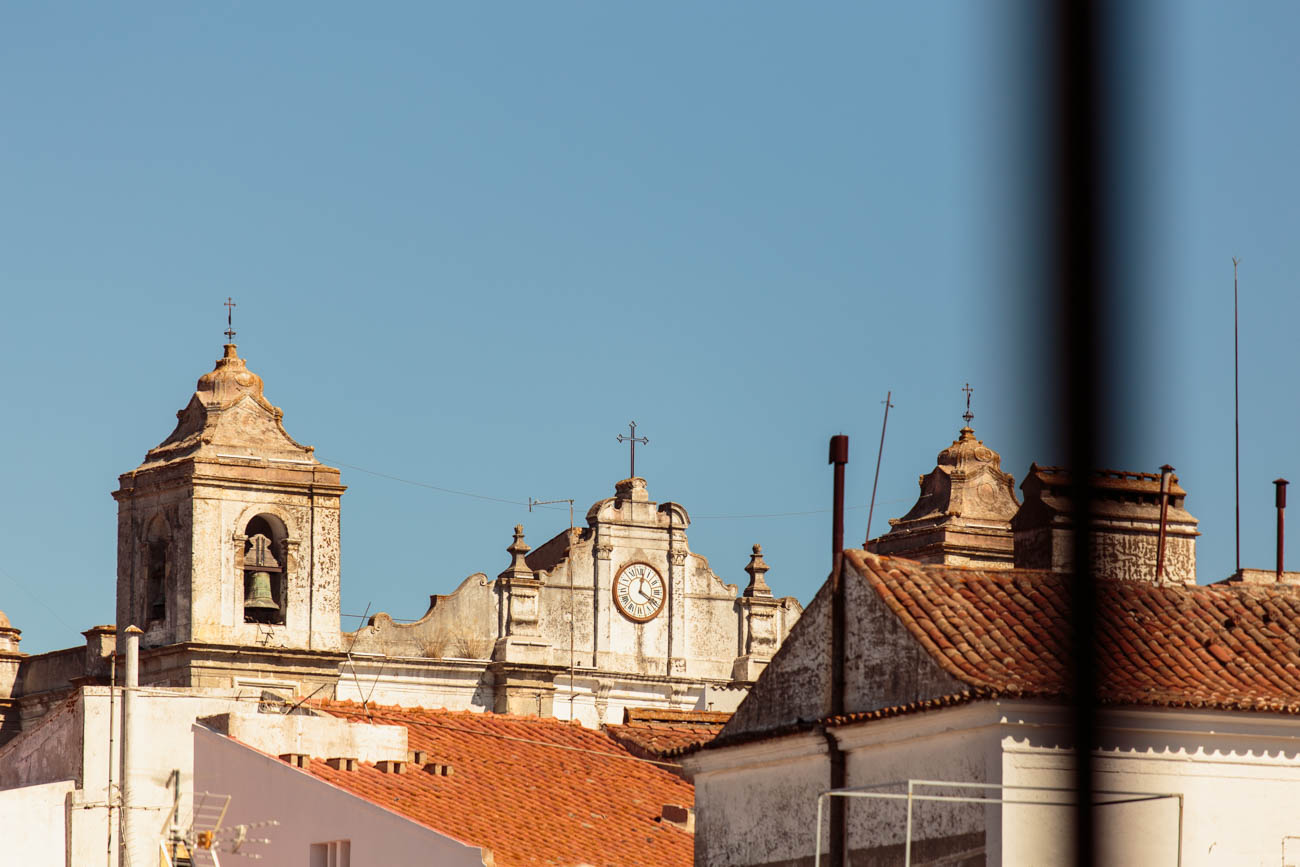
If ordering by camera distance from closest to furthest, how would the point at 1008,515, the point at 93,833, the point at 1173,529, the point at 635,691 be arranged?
the point at 1173,529
the point at 93,833
the point at 1008,515
the point at 635,691

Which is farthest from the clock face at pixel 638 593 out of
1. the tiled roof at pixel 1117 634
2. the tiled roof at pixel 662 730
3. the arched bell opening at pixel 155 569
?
the tiled roof at pixel 1117 634

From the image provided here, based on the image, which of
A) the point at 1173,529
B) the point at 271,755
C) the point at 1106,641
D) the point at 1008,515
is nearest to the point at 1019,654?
the point at 1106,641

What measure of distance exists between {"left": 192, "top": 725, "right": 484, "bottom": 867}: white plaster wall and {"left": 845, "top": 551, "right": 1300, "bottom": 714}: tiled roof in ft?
15.2

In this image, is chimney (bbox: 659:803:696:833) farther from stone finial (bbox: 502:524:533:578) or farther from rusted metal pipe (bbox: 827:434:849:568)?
stone finial (bbox: 502:524:533:578)

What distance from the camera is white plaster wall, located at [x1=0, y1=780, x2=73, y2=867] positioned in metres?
29.8

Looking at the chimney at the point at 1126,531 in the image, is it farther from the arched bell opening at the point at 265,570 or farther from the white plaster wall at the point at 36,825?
the arched bell opening at the point at 265,570

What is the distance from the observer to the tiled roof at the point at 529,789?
88.2ft

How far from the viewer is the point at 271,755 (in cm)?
2753

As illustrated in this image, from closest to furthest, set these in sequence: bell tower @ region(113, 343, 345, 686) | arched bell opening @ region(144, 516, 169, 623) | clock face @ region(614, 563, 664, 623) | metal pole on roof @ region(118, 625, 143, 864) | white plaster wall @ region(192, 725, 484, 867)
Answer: white plaster wall @ region(192, 725, 484, 867)
metal pole on roof @ region(118, 625, 143, 864)
bell tower @ region(113, 343, 345, 686)
arched bell opening @ region(144, 516, 169, 623)
clock face @ region(614, 563, 664, 623)

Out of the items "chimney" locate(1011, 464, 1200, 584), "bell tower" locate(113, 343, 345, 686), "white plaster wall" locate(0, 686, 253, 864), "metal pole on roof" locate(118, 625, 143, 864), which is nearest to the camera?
"chimney" locate(1011, 464, 1200, 584)

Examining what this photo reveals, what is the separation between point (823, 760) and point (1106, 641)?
2384 millimetres

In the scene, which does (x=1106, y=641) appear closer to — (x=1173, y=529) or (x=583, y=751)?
(x=1173, y=529)

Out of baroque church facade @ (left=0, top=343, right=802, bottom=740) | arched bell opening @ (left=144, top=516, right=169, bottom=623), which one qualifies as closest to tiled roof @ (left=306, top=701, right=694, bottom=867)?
baroque church facade @ (left=0, top=343, right=802, bottom=740)

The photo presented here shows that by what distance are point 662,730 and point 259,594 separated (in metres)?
19.9
